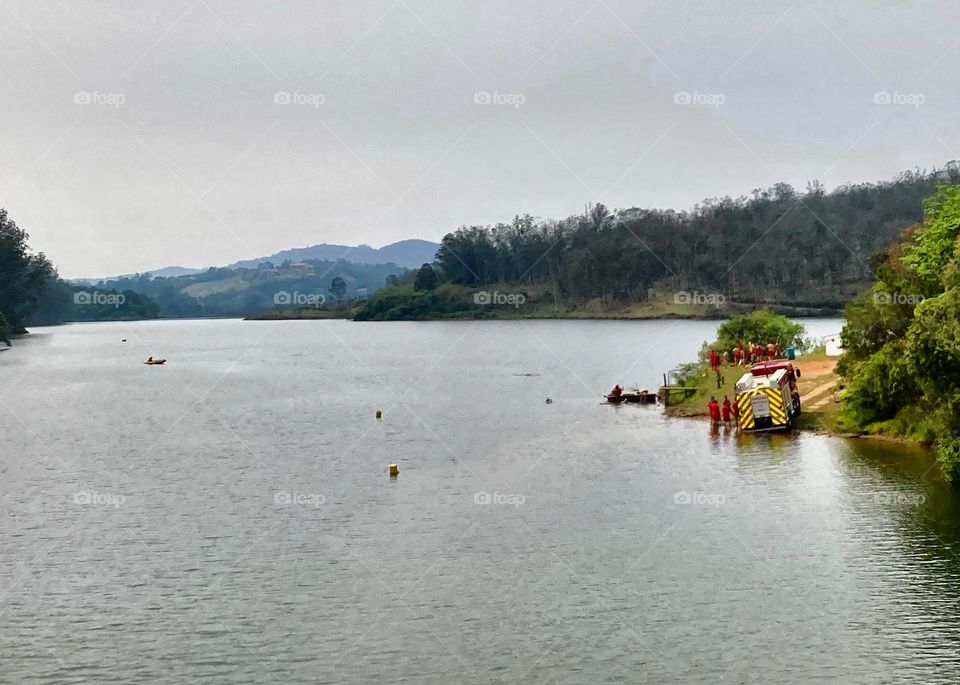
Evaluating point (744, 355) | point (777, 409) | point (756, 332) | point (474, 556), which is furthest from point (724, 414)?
point (474, 556)

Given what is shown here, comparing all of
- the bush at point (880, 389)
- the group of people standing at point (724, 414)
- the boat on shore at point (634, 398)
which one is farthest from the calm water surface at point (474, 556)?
the boat on shore at point (634, 398)

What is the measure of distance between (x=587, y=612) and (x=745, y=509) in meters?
14.8

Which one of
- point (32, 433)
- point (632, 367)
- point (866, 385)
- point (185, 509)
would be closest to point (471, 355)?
point (632, 367)

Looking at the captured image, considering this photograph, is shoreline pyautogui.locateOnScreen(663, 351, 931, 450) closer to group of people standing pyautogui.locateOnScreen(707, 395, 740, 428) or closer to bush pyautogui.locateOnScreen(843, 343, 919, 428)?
bush pyautogui.locateOnScreen(843, 343, 919, 428)

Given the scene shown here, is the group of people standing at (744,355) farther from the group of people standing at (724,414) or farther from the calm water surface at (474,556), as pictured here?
the group of people standing at (724,414)

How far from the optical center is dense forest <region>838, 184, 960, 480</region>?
4569 centimetres

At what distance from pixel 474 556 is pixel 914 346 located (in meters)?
23.1

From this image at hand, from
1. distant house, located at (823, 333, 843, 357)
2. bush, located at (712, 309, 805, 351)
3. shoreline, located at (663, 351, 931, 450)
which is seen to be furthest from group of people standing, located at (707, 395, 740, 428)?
bush, located at (712, 309, 805, 351)

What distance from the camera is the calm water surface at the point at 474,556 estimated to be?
2791 centimetres

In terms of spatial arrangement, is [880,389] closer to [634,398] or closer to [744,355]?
[744,355]

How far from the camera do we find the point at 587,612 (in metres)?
31.1

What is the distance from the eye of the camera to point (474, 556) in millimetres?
37438

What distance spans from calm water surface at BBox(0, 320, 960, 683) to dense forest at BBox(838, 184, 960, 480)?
2.77 m

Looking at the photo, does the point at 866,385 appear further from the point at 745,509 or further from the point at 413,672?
the point at 413,672
